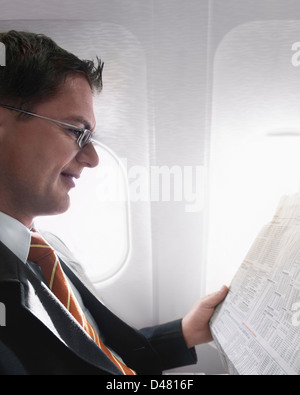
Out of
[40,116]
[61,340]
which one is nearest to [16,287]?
[61,340]

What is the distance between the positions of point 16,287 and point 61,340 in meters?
0.17

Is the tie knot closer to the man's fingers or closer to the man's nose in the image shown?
the man's nose

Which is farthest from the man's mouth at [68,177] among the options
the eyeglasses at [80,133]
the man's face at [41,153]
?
the eyeglasses at [80,133]

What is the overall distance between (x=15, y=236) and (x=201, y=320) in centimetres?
76

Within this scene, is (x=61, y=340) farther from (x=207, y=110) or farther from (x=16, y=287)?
(x=207, y=110)

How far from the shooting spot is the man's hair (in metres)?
0.92

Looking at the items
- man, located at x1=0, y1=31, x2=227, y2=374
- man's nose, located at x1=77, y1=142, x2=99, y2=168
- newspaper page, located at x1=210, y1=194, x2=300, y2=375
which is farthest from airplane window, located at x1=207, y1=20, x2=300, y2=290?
man's nose, located at x1=77, y1=142, x2=99, y2=168

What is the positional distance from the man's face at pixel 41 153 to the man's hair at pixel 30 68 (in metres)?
0.03

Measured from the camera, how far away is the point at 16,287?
74 cm

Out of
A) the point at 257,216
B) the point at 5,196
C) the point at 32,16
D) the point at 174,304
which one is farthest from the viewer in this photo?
the point at 174,304

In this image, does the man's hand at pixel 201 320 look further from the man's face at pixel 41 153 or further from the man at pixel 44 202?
the man's face at pixel 41 153

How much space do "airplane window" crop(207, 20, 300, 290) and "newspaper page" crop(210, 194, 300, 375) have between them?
176 mm

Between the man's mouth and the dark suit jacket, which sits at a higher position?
the man's mouth

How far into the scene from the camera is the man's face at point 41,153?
92cm
